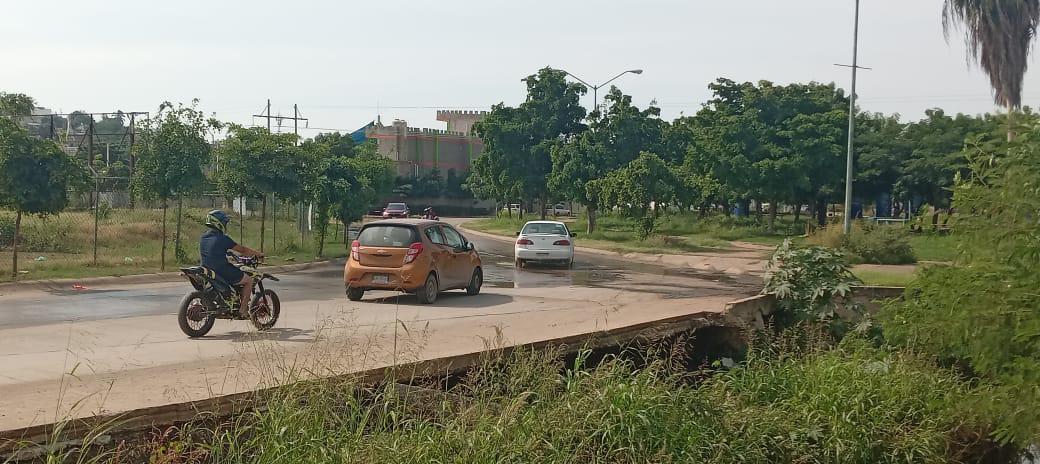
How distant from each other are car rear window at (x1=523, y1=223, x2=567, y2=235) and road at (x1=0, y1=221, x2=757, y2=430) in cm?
328

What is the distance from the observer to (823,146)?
149 ft

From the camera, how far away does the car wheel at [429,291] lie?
1673 cm

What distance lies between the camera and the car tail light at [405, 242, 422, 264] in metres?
16.6

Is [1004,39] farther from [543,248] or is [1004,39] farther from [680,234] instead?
[543,248]

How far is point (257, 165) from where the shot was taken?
2711 centimetres

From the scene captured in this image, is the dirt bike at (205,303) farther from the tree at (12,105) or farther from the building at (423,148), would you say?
the building at (423,148)

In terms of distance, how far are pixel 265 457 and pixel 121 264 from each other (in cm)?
1813

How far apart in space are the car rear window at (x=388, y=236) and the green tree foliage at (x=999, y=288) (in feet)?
27.8

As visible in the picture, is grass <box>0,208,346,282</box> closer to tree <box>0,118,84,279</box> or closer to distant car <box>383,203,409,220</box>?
tree <box>0,118,84,279</box>

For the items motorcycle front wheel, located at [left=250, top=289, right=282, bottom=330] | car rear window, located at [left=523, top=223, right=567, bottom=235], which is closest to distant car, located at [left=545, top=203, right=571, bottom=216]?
car rear window, located at [left=523, top=223, right=567, bottom=235]

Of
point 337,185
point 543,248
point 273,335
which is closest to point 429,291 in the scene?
point 273,335

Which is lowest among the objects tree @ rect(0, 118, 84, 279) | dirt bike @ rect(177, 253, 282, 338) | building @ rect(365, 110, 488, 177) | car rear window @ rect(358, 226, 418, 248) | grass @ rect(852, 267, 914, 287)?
grass @ rect(852, 267, 914, 287)

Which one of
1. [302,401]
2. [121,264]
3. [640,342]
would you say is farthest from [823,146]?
[302,401]

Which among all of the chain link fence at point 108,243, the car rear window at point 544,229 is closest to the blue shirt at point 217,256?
the chain link fence at point 108,243
